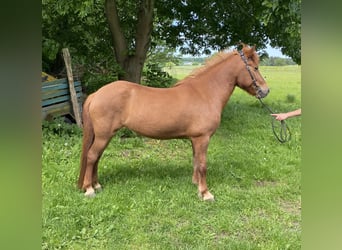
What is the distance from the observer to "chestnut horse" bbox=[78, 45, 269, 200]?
3.97 m

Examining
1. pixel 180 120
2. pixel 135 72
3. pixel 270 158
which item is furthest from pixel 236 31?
pixel 180 120

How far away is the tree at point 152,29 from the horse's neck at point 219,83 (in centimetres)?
330

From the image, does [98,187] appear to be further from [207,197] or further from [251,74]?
[251,74]

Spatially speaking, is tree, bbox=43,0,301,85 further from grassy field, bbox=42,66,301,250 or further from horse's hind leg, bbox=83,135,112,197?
horse's hind leg, bbox=83,135,112,197

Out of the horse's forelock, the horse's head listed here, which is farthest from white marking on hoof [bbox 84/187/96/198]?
the horse's forelock

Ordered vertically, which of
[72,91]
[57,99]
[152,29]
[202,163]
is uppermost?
[152,29]

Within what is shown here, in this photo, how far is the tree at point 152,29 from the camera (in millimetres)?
7438

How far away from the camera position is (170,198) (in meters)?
3.97

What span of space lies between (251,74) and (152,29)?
172 inches

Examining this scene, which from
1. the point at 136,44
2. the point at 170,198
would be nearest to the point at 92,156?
the point at 170,198

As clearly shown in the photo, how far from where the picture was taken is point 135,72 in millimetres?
7512

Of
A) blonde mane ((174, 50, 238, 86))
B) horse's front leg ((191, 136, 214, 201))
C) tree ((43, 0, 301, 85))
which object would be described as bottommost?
horse's front leg ((191, 136, 214, 201))

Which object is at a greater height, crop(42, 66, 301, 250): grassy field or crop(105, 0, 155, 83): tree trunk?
crop(105, 0, 155, 83): tree trunk
